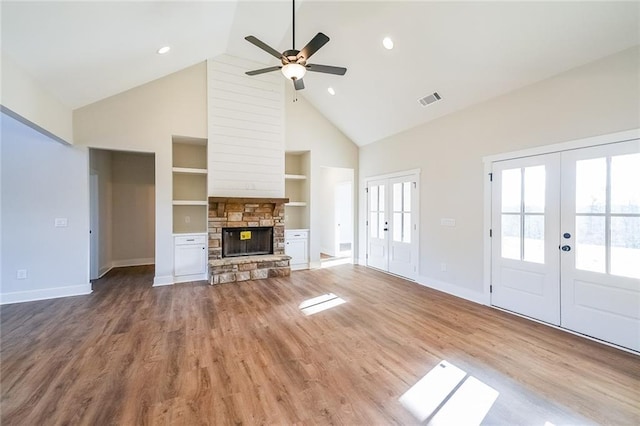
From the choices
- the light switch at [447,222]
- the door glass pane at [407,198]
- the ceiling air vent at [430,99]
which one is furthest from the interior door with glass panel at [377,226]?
the ceiling air vent at [430,99]

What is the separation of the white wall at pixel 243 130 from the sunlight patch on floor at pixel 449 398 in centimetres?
478

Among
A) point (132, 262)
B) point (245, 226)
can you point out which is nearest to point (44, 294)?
point (132, 262)

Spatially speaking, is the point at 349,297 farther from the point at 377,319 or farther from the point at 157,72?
the point at 157,72

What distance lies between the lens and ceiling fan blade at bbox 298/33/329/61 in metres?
2.78

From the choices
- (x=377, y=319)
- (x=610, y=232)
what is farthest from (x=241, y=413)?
(x=610, y=232)

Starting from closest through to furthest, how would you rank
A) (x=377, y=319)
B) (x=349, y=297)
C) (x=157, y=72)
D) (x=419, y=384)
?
(x=419, y=384)
(x=377, y=319)
(x=349, y=297)
(x=157, y=72)

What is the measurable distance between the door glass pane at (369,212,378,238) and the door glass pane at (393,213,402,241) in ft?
2.15

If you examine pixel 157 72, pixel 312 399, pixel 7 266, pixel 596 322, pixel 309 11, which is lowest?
pixel 312 399

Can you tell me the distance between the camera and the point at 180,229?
5934 millimetres

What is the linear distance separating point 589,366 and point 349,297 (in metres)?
2.79

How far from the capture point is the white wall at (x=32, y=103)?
110 inches

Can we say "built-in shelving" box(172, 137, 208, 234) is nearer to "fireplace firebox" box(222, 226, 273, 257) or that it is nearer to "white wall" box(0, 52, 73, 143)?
"fireplace firebox" box(222, 226, 273, 257)

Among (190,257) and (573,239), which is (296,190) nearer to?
(190,257)

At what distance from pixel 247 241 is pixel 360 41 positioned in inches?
173
